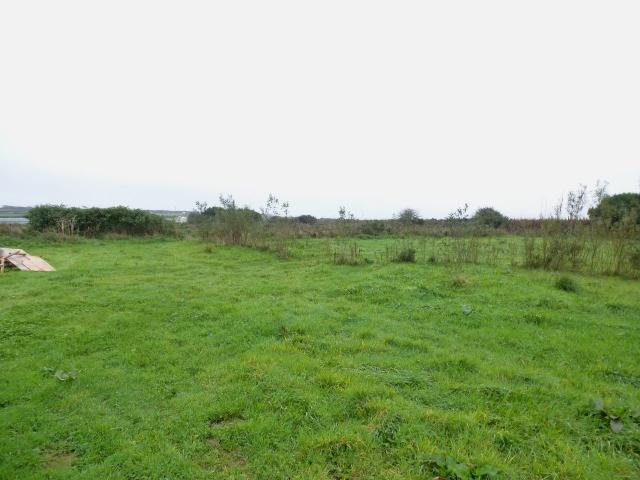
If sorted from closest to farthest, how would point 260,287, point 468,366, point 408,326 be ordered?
point 468,366 < point 408,326 < point 260,287

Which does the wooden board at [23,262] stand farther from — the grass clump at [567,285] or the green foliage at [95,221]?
the grass clump at [567,285]

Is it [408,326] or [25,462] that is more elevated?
[408,326]

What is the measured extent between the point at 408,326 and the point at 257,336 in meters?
2.28

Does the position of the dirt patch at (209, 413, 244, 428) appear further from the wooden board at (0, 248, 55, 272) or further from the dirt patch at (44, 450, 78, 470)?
the wooden board at (0, 248, 55, 272)

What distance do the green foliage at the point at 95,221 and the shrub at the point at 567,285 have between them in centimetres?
2004

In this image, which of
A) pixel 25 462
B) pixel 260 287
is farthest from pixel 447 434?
pixel 260 287

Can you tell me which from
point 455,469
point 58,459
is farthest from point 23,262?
point 455,469

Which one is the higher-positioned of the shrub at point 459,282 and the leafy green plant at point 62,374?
the shrub at point 459,282

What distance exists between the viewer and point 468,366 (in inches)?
167

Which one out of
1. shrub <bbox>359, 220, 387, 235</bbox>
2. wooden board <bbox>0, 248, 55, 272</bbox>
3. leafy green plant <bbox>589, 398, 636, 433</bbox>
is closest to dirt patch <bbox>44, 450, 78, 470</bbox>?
leafy green plant <bbox>589, 398, 636, 433</bbox>

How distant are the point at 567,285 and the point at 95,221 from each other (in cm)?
2196

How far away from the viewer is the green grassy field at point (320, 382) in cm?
277

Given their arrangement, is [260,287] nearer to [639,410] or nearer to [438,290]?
[438,290]

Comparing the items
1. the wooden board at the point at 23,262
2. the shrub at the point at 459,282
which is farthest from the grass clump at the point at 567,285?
the wooden board at the point at 23,262
